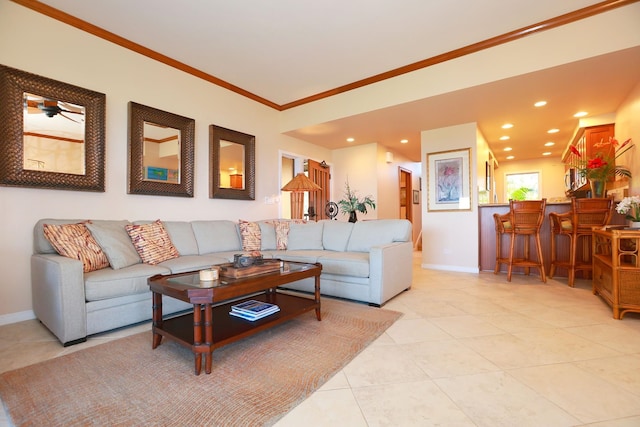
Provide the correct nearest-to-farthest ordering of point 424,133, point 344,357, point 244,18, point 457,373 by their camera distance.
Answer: point 457,373
point 344,357
point 244,18
point 424,133

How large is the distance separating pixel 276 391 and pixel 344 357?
51 centimetres

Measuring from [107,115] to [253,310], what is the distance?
2.67 metres

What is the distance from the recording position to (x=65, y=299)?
200 centimetres

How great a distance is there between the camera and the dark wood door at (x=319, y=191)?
5865 millimetres

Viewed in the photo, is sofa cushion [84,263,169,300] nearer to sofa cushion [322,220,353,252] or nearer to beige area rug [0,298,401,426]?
beige area rug [0,298,401,426]

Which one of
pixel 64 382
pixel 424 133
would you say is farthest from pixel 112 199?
pixel 424 133

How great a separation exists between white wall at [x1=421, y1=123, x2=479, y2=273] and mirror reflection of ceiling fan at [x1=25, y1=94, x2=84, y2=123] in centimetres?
484

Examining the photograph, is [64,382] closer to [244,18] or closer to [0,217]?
[0,217]

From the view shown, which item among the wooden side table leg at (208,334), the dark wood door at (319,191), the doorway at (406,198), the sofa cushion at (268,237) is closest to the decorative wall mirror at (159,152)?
the sofa cushion at (268,237)

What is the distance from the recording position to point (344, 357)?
1.83m

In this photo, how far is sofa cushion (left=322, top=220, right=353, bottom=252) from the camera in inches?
145

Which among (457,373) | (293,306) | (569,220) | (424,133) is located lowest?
(457,373)

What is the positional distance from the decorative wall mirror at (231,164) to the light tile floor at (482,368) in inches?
88.8

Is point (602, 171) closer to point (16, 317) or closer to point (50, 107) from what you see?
point (50, 107)
